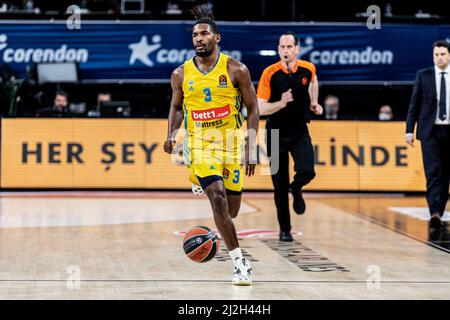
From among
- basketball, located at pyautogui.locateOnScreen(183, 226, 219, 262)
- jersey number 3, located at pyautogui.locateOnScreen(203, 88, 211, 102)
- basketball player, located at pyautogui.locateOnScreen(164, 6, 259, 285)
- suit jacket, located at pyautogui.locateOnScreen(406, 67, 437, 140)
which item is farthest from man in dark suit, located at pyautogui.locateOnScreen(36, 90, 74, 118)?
basketball, located at pyautogui.locateOnScreen(183, 226, 219, 262)

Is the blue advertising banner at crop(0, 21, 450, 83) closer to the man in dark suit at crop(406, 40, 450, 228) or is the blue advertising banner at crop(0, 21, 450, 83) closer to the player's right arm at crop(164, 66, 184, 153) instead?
the man in dark suit at crop(406, 40, 450, 228)

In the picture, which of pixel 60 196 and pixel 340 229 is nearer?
pixel 340 229

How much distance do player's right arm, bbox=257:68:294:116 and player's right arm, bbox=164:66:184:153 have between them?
2111mm

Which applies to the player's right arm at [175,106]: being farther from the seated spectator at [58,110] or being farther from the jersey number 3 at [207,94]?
the seated spectator at [58,110]

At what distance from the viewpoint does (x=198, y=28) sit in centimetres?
763

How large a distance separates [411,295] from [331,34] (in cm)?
1364

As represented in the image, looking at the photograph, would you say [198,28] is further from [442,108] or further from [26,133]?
[26,133]

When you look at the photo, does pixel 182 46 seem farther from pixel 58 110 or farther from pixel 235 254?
pixel 235 254

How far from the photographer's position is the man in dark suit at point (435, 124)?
11812 mm

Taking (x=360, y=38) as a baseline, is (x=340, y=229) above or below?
below

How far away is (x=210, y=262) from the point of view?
28.3 ft

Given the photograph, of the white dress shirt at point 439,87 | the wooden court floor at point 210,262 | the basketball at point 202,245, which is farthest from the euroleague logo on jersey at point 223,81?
the white dress shirt at point 439,87
